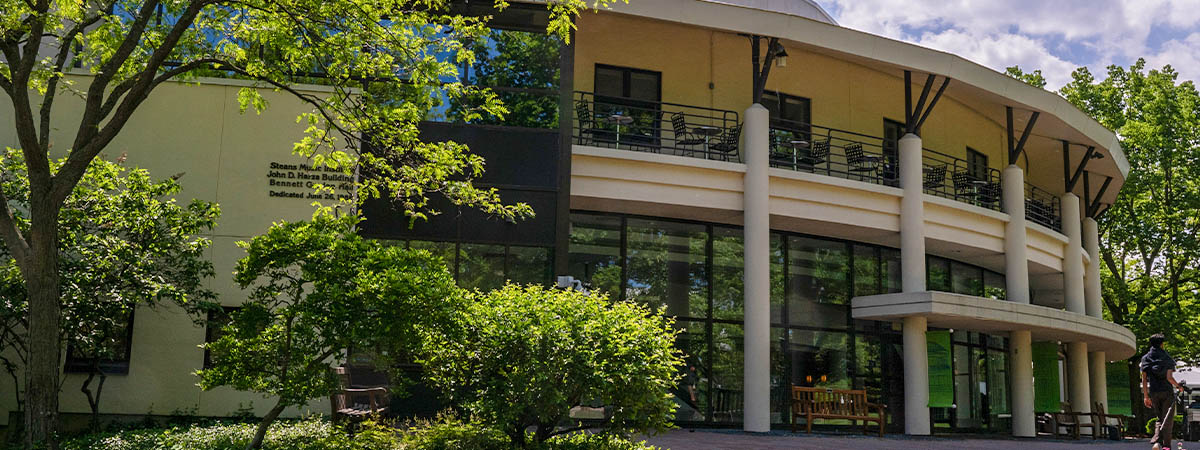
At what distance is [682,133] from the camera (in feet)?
58.9

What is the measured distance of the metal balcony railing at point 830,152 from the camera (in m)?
19.5

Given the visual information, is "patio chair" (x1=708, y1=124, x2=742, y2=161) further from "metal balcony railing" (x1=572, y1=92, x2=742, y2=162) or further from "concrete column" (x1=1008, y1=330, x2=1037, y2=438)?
"concrete column" (x1=1008, y1=330, x2=1037, y2=438)

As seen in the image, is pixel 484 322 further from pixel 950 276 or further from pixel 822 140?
pixel 950 276

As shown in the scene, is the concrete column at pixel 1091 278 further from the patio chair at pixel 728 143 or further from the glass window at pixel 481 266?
the glass window at pixel 481 266

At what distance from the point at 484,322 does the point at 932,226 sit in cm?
1248

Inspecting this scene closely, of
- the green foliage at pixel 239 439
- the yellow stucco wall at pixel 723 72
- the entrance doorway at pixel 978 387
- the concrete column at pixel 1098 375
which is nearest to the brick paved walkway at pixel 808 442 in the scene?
the entrance doorway at pixel 978 387

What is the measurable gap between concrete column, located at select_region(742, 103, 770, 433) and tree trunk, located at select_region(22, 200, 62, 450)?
35.6ft

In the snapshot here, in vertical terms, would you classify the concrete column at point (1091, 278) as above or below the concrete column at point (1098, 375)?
above

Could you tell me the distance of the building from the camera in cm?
1443

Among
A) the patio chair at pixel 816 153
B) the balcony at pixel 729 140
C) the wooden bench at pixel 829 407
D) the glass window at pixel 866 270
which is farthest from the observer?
the glass window at pixel 866 270

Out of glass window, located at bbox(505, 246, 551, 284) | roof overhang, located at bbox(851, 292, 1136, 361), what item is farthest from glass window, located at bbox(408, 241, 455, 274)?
roof overhang, located at bbox(851, 292, 1136, 361)

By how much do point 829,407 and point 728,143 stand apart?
5028 millimetres

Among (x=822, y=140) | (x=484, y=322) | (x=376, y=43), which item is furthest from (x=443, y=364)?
(x=822, y=140)

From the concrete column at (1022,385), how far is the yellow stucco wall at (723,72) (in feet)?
15.3
